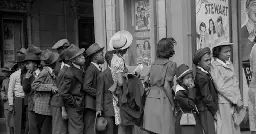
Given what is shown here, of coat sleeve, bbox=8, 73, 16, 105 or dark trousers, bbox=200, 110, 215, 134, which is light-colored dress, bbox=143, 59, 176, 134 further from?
coat sleeve, bbox=8, 73, 16, 105

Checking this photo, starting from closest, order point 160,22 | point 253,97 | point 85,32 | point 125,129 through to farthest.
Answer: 1. point 253,97
2. point 125,129
3. point 160,22
4. point 85,32

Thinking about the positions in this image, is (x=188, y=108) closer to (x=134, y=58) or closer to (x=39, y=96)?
(x=39, y=96)

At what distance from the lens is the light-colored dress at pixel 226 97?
669 cm

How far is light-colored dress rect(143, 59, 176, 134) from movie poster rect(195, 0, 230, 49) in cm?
273

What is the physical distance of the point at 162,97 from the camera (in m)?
6.58

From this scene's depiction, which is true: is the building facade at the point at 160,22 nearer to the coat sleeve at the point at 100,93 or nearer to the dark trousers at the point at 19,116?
Result: the coat sleeve at the point at 100,93

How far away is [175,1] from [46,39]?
294 inches

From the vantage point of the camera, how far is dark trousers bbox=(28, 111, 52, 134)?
8891 millimetres

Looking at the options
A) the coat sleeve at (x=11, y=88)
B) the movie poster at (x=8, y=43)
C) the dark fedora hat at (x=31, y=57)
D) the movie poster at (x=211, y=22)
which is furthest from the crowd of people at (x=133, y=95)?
the movie poster at (x=8, y=43)

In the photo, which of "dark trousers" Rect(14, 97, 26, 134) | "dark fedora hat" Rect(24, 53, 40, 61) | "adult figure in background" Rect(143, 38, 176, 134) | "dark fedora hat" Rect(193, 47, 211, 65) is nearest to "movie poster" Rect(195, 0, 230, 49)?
"dark fedora hat" Rect(193, 47, 211, 65)

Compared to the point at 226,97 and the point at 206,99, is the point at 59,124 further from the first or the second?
the point at 226,97

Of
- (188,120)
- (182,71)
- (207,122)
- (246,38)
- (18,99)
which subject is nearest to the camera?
A: (188,120)

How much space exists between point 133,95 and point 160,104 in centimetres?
59

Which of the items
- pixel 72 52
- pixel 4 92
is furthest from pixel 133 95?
→ pixel 4 92
